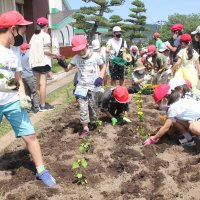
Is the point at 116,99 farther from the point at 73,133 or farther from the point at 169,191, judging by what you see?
the point at 169,191

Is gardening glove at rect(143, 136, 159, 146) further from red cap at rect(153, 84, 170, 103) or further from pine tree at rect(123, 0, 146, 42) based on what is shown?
pine tree at rect(123, 0, 146, 42)

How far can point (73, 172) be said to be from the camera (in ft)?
13.1

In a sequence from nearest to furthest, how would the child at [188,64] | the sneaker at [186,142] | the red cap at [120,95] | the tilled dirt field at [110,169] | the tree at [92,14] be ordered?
1. the tilled dirt field at [110,169]
2. the sneaker at [186,142]
3. the red cap at [120,95]
4. the child at [188,64]
5. the tree at [92,14]

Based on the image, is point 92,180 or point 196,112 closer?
point 92,180

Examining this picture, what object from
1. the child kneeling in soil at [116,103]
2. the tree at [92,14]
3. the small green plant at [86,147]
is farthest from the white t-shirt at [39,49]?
the tree at [92,14]

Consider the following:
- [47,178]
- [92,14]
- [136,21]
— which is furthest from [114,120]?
[136,21]

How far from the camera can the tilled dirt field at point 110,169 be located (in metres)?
3.50

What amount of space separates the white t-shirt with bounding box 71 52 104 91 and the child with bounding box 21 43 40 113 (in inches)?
77.1

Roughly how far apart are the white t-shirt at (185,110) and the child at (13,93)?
1649 mm

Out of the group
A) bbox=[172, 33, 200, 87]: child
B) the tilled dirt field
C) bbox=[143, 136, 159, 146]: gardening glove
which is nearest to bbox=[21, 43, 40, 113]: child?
the tilled dirt field

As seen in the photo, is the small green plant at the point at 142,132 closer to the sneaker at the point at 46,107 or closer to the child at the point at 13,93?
the child at the point at 13,93

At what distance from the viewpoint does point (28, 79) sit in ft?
22.9

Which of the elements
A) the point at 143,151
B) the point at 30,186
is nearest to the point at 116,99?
the point at 143,151

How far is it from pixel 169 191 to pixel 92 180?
814mm
